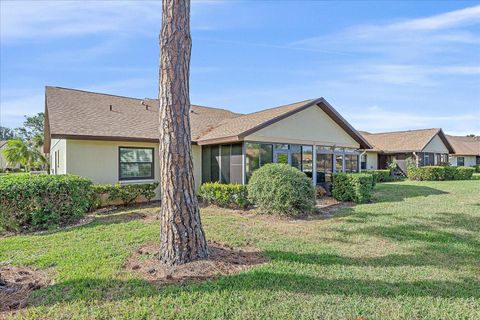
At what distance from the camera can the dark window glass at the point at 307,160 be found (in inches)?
A: 568

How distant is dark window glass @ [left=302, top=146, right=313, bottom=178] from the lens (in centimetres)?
1443

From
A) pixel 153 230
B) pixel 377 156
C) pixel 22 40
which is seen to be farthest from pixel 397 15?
pixel 377 156

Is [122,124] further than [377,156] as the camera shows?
No

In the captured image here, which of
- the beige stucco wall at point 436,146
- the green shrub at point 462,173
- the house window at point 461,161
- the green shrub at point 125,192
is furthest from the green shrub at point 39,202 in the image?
the house window at point 461,161

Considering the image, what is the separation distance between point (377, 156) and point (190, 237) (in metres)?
30.3

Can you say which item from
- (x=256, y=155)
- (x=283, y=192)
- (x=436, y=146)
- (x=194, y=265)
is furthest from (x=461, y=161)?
(x=194, y=265)

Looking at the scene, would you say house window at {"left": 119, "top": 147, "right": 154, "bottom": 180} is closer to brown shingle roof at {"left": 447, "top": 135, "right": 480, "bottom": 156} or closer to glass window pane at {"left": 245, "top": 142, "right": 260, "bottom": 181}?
glass window pane at {"left": 245, "top": 142, "right": 260, "bottom": 181}

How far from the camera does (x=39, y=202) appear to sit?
25.2 ft

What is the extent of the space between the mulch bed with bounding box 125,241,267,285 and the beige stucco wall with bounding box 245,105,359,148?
22.9 feet

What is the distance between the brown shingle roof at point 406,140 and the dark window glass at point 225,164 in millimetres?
22170

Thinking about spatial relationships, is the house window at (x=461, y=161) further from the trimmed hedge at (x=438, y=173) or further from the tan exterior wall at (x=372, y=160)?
the tan exterior wall at (x=372, y=160)

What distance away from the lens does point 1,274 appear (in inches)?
181

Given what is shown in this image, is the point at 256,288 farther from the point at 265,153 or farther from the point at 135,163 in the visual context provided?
the point at 135,163

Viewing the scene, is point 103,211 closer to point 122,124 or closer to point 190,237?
point 122,124
